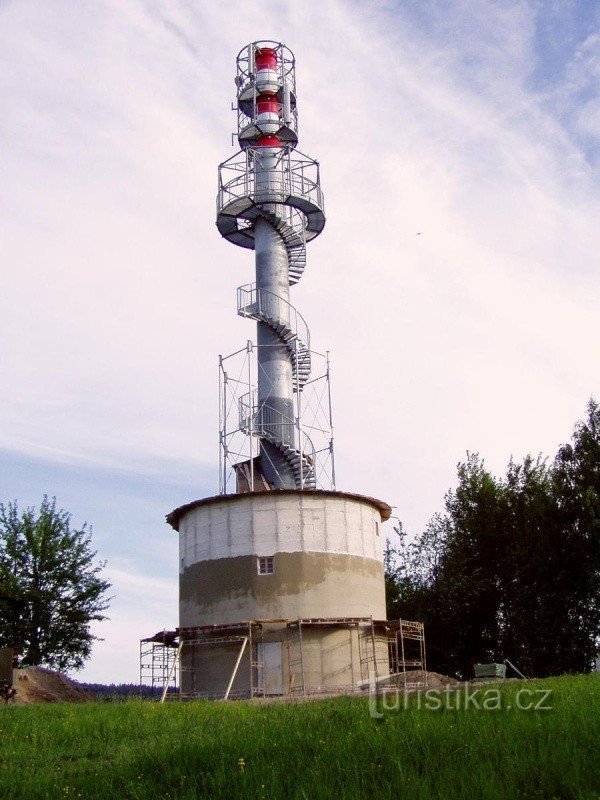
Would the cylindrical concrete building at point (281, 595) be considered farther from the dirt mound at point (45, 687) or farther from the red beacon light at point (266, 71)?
the red beacon light at point (266, 71)

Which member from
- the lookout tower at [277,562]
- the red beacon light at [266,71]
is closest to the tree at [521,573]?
the lookout tower at [277,562]

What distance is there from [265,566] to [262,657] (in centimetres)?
319

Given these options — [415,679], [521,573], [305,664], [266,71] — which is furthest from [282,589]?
[266,71]

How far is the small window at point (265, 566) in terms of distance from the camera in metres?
34.2

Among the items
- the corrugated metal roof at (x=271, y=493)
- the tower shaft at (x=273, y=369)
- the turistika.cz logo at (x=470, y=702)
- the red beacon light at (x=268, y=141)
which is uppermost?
the red beacon light at (x=268, y=141)

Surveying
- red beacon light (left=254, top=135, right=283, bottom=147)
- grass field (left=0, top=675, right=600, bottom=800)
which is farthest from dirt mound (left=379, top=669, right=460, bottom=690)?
red beacon light (left=254, top=135, right=283, bottom=147)

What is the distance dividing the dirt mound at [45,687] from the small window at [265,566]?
761 centimetres

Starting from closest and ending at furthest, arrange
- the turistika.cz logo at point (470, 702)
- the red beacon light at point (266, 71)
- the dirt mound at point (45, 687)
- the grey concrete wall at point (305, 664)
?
the turistika.cz logo at point (470, 702), the dirt mound at point (45, 687), the grey concrete wall at point (305, 664), the red beacon light at point (266, 71)

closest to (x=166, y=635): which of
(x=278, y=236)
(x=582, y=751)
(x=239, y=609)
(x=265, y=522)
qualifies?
(x=239, y=609)

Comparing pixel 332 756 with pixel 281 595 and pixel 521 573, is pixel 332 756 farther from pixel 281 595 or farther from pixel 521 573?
pixel 521 573

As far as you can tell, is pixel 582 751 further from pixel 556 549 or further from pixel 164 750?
pixel 556 549

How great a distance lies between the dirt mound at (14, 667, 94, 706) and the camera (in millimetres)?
32031

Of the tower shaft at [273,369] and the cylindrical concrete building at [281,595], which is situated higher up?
the tower shaft at [273,369]

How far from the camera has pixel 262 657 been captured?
33406 millimetres
